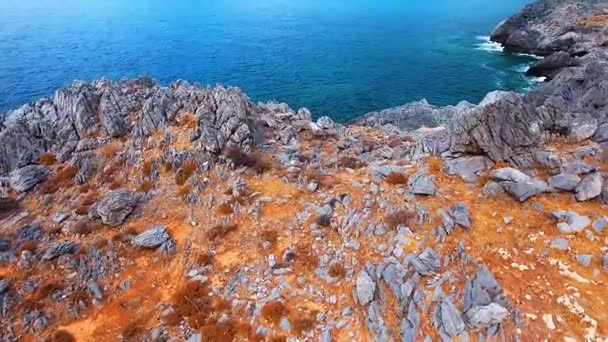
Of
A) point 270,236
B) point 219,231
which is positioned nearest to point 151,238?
point 219,231

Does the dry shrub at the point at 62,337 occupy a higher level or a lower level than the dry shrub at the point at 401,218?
lower

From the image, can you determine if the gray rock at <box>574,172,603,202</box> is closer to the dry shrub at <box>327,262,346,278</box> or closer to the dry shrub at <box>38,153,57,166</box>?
the dry shrub at <box>327,262,346,278</box>

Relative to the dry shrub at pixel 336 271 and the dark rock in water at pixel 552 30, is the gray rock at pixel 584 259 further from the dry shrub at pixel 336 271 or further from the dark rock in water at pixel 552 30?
the dark rock in water at pixel 552 30

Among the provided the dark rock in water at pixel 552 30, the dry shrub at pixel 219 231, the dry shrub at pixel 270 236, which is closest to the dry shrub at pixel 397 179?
the dry shrub at pixel 270 236

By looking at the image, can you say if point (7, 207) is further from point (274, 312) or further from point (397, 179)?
point (397, 179)

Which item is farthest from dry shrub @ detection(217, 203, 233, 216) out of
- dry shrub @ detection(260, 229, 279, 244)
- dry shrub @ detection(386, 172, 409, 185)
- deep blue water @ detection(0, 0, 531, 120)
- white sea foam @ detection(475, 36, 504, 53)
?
white sea foam @ detection(475, 36, 504, 53)

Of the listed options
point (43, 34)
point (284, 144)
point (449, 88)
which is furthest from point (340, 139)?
point (43, 34)

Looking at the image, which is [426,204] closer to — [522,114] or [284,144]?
[522,114]
